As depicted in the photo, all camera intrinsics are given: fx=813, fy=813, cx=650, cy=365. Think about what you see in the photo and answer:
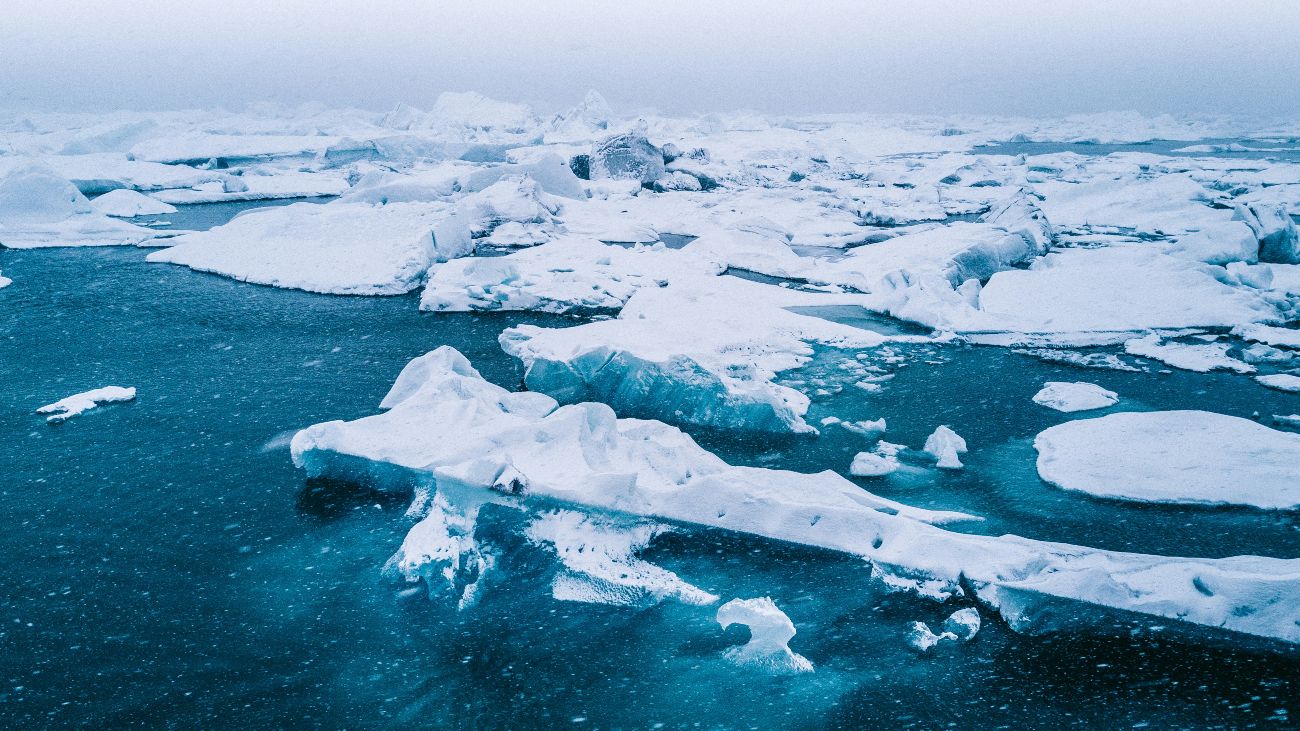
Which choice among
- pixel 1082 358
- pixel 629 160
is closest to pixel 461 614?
pixel 1082 358

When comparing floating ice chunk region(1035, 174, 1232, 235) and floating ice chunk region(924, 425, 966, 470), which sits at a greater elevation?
floating ice chunk region(1035, 174, 1232, 235)

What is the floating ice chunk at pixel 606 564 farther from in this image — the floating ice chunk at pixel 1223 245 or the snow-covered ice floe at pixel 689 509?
the floating ice chunk at pixel 1223 245

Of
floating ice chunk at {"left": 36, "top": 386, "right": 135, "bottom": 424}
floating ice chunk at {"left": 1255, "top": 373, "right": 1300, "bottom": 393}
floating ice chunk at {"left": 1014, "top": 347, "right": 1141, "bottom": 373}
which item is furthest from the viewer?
floating ice chunk at {"left": 1014, "top": 347, "right": 1141, "bottom": 373}

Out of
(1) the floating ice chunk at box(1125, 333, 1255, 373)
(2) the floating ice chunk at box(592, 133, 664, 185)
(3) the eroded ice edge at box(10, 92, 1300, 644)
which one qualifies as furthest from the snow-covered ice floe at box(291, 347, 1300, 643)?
(2) the floating ice chunk at box(592, 133, 664, 185)

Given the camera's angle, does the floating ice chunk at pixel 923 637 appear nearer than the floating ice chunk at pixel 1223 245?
Yes

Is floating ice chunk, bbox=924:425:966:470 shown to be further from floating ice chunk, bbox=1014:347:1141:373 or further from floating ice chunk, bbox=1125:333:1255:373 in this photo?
floating ice chunk, bbox=1125:333:1255:373

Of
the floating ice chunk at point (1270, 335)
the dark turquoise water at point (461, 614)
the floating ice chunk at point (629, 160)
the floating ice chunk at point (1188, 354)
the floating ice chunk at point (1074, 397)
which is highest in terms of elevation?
the floating ice chunk at point (629, 160)

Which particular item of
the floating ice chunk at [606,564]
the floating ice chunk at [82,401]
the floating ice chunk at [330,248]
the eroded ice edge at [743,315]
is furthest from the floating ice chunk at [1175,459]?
the floating ice chunk at [330,248]

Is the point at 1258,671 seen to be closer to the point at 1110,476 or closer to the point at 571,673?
the point at 1110,476
